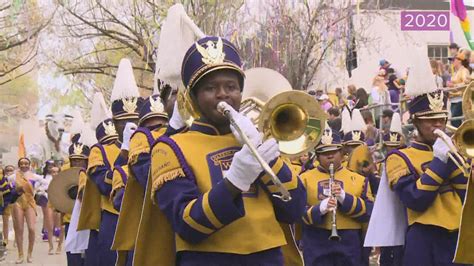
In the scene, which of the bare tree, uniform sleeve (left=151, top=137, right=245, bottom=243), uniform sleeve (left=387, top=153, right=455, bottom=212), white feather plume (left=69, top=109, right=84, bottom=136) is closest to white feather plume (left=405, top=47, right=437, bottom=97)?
uniform sleeve (left=387, top=153, right=455, bottom=212)

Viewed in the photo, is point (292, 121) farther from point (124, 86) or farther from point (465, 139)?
point (124, 86)

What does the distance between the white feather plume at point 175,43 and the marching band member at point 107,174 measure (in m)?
2.64

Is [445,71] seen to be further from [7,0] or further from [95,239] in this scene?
[7,0]

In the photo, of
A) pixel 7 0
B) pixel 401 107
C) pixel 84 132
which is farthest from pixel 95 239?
pixel 7 0

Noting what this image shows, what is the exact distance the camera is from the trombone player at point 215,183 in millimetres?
4828

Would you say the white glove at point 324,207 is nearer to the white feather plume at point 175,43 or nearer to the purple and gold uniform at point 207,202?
the white feather plume at point 175,43

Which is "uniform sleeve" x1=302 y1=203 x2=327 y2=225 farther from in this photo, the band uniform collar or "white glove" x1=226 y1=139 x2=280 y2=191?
"white glove" x1=226 y1=139 x2=280 y2=191

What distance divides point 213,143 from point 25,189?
13656mm

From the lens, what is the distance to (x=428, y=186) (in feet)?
25.3

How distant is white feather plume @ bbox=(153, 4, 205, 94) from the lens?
610cm

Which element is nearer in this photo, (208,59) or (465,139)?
(208,59)

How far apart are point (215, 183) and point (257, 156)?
427 mm

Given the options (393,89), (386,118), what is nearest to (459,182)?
(386,118)

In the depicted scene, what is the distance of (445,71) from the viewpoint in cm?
1795
